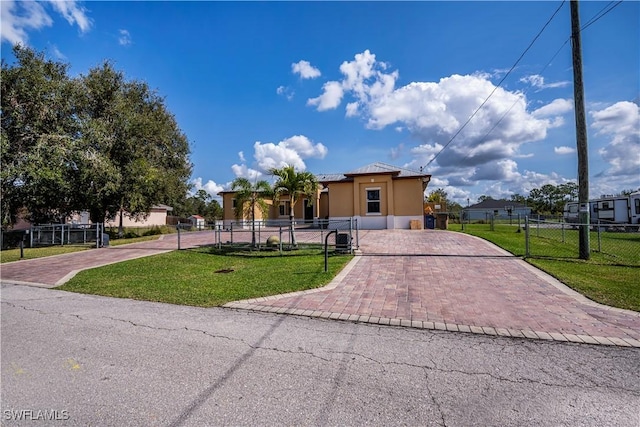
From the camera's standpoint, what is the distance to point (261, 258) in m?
10.6

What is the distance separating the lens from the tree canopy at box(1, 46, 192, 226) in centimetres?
1655

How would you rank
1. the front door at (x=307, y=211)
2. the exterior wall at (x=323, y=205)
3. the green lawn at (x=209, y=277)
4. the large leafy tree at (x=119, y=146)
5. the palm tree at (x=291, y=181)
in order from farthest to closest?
the exterior wall at (x=323, y=205) < the front door at (x=307, y=211) < the large leafy tree at (x=119, y=146) < the palm tree at (x=291, y=181) < the green lawn at (x=209, y=277)

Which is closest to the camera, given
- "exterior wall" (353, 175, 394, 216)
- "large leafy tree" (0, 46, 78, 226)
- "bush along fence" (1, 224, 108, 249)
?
"large leafy tree" (0, 46, 78, 226)

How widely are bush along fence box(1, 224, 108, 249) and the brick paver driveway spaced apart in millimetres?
16878

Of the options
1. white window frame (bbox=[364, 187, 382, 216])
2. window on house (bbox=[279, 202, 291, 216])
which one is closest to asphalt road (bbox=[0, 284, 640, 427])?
white window frame (bbox=[364, 187, 382, 216])

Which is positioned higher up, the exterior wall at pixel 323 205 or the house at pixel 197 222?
the exterior wall at pixel 323 205

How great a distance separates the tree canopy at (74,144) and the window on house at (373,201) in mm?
14598

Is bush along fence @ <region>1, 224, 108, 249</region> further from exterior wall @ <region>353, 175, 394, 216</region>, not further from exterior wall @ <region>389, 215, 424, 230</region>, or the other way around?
exterior wall @ <region>389, 215, 424, 230</region>

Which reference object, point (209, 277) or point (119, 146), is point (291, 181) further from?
point (119, 146)

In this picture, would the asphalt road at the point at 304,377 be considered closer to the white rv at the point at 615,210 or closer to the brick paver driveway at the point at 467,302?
the brick paver driveway at the point at 467,302

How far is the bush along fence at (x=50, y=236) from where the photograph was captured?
17688 mm

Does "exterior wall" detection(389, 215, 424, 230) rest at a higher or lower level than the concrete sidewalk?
higher

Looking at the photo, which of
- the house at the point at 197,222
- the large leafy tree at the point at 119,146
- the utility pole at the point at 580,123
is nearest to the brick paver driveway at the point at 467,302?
the utility pole at the point at 580,123

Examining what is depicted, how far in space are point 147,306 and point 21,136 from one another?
706 inches
